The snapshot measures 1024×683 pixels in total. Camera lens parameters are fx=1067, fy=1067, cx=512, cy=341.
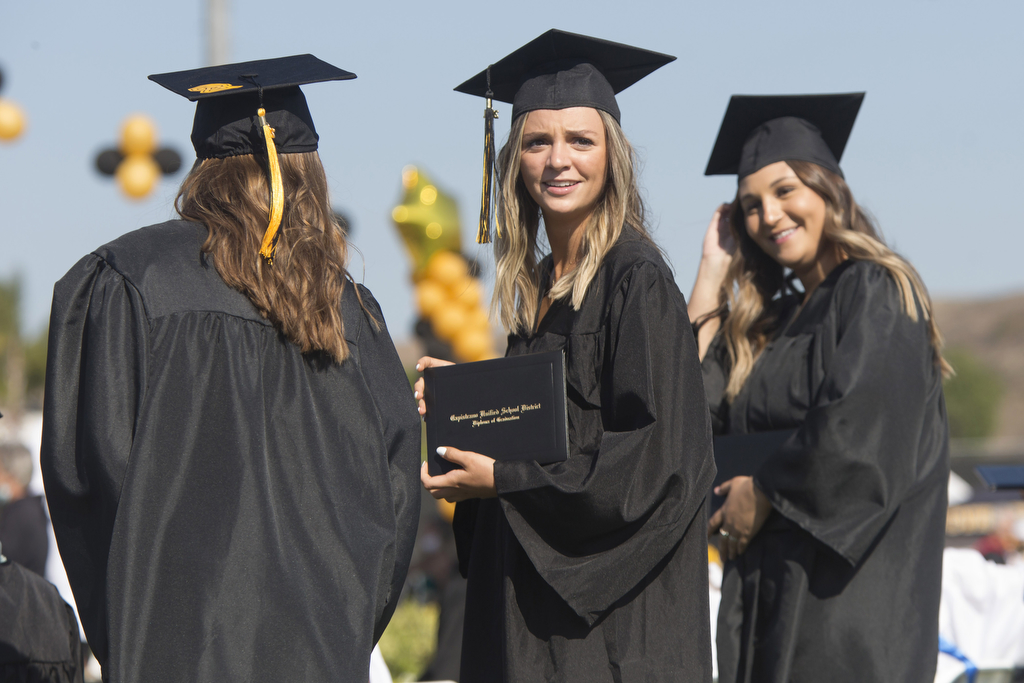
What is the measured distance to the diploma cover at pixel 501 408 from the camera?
2408 mm

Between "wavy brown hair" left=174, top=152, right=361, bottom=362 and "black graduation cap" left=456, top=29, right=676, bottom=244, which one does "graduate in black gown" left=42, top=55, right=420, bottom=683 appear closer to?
"wavy brown hair" left=174, top=152, right=361, bottom=362

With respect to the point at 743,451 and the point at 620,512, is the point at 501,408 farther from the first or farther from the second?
the point at 743,451

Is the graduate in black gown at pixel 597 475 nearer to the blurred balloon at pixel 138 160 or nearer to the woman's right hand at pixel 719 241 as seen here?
the woman's right hand at pixel 719 241

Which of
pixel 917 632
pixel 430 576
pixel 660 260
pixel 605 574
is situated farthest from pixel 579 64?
pixel 430 576

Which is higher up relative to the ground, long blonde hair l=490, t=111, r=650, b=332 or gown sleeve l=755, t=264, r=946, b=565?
long blonde hair l=490, t=111, r=650, b=332

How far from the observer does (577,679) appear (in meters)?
2.34

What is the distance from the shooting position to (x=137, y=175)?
913 cm

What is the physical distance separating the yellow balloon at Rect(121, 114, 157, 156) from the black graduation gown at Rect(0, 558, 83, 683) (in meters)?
6.94

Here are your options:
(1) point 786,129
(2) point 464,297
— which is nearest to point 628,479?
(1) point 786,129

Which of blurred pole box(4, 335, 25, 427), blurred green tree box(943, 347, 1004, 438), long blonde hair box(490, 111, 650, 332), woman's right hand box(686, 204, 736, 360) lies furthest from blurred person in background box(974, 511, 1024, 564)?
blurred pole box(4, 335, 25, 427)

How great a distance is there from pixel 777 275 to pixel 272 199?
2.13m

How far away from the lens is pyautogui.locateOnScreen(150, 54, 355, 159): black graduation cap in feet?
7.93

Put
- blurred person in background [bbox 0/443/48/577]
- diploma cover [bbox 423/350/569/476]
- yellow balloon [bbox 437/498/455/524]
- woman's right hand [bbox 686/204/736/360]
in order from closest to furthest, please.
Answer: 1. diploma cover [bbox 423/350/569/476]
2. woman's right hand [bbox 686/204/736/360]
3. blurred person in background [bbox 0/443/48/577]
4. yellow balloon [bbox 437/498/455/524]

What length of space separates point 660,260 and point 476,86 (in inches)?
32.3
